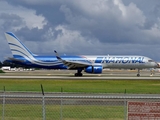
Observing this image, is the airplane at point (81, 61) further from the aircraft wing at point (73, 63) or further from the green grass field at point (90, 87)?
the green grass field at point (90, 87)

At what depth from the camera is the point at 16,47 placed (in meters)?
66.0

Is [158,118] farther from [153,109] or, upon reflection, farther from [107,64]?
[107,64]

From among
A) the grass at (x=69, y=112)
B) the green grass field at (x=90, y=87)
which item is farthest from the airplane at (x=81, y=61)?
the grass at (x=69, y=112)

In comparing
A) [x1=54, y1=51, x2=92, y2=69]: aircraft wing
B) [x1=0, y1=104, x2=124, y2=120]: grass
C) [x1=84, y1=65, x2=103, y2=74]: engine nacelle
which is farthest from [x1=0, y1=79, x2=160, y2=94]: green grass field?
[x1=54, y1=51, x2=92, y2=69]: aircraft wing

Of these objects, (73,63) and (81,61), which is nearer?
(73,63)

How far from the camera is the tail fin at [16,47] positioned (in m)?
64.6

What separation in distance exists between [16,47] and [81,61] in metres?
13.0

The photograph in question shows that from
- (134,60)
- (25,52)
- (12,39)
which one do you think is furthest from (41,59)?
(134,60)

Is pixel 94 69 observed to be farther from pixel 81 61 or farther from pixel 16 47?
pixel 16 47

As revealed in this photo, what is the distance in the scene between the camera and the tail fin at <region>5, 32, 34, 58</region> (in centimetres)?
6462

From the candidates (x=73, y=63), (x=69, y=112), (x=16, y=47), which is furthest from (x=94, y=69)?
(x=69, y=112)

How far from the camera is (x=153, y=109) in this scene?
1060cm

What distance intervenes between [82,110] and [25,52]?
4872cm

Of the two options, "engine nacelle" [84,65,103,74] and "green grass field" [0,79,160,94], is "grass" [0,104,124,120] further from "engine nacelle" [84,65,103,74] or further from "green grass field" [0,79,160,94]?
"engine nacelle" [84,65,103,74]
